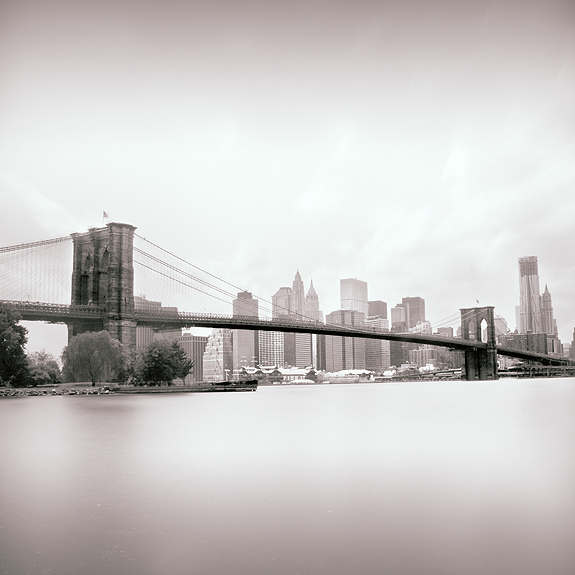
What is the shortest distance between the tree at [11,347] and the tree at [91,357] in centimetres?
288

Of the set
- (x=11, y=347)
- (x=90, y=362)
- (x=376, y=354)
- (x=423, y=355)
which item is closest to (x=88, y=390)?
(x=90, y=362)

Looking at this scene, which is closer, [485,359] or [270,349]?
[485,359]

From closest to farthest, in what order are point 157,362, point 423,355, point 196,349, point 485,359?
point 157,362
point 485,359
point 196,349
point 423,355

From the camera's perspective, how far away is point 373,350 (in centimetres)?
14850

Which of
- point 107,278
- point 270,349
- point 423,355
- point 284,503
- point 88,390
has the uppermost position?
point 107,278

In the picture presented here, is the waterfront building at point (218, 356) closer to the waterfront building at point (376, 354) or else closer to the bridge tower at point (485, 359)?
the waterfront building at point (376, 354)

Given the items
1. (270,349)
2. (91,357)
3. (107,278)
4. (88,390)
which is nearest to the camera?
(88,390)

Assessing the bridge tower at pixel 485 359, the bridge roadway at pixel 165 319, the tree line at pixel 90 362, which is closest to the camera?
the tree line at pixel 90 362

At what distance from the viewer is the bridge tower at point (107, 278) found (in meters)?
48.4

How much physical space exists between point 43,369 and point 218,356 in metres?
98.8

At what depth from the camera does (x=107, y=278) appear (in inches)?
2016

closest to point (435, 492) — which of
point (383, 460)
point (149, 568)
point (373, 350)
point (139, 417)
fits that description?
point (383, 460)

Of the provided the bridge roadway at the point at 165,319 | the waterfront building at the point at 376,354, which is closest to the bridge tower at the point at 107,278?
the bridge roadway at the point at 165,319

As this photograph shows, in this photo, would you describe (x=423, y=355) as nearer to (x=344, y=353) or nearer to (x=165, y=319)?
(x=344, y=353)
